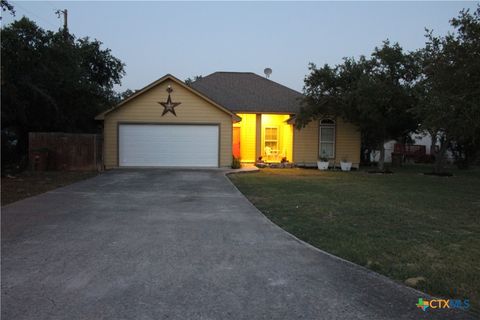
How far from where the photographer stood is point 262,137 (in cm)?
2347

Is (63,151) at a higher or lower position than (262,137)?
lower

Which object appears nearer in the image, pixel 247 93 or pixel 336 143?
pixel 336 143

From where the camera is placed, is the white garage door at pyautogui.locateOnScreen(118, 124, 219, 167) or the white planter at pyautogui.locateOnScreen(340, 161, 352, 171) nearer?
the white garage door at pyautogui.locateOnScreen(118, 124, 219, 167)

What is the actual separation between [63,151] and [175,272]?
15167 millimetres

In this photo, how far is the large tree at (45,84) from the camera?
16828mm

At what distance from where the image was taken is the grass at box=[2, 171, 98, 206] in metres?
10.8

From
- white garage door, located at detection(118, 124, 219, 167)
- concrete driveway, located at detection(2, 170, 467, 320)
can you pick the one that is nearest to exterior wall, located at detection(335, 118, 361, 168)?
white garage door, located at detection(118, 124, 219, 167)

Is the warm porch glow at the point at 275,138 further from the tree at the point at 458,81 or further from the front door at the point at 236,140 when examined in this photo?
the tree at the point at 458,81

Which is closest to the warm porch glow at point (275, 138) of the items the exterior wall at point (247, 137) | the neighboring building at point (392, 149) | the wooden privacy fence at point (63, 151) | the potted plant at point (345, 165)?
the exterior wall at point (247, 137)

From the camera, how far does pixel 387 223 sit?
Result: 25.6ft

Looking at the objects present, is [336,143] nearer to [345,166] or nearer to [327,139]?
[327,139]

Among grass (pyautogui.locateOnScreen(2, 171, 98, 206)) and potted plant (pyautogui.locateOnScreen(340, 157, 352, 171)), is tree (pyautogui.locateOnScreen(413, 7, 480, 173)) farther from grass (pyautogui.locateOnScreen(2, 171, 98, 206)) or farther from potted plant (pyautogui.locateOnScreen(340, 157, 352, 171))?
grass (pyautogui.locateOnScreen(2, 171, 98, 206))

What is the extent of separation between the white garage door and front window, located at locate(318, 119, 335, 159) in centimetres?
623

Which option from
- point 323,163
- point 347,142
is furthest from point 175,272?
point 347,142
